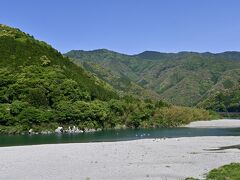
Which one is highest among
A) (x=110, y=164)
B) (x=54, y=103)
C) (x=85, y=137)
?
(x=54, y=103)

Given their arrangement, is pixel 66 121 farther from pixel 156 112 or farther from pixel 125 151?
pixel 125 151

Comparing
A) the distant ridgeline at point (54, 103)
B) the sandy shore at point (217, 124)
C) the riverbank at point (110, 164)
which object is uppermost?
the distant ridgeline at point (54, 103)

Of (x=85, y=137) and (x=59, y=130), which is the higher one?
(x=59, y=130)

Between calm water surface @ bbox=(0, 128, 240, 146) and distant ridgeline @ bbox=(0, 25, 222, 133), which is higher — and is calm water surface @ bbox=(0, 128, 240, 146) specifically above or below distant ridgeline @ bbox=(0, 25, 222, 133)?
below

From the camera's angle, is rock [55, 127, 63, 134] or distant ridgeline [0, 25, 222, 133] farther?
distant ridgeline [0, 25, 222, 133]

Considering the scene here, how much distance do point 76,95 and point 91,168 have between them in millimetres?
116440

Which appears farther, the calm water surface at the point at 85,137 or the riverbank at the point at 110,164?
the calm water surface at the point at 85,137

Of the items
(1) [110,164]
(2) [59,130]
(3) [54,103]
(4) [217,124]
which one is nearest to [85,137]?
(2) [59,130]

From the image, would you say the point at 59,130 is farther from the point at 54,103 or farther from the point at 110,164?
the point at 110,164

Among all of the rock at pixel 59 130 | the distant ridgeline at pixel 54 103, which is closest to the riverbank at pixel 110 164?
the rock at pixel 59 130

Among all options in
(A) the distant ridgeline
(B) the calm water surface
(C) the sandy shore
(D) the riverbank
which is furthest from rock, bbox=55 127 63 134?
(D) the riverbank

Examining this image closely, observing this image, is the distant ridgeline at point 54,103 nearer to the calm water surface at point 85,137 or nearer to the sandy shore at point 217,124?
the sandy shore at point 217,124

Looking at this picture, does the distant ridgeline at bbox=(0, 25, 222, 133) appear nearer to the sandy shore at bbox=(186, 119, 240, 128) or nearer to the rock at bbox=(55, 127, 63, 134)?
the rock at bbox=(55, 127, 63, 134)

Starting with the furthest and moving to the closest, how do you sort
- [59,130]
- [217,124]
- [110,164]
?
[217,124]
[59,130]
[110,164]
